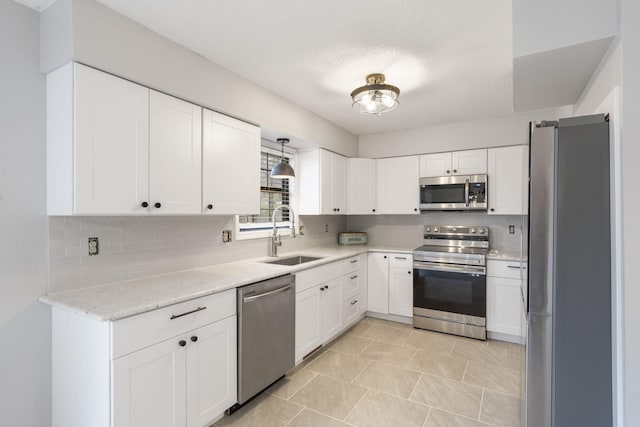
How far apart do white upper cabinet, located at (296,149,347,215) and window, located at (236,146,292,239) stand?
162 millimetres

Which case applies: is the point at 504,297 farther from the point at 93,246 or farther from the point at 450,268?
the point at 93,246

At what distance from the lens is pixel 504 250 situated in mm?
3859

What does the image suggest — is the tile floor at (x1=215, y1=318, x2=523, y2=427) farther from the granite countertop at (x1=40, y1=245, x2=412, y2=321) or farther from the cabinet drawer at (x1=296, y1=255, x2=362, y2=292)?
the granite countertop at (x1=40, y1=245, x2=412, y2=321)

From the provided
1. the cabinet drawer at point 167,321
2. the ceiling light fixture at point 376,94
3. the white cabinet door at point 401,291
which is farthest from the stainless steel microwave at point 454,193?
the cabinet drawer at point 167,321

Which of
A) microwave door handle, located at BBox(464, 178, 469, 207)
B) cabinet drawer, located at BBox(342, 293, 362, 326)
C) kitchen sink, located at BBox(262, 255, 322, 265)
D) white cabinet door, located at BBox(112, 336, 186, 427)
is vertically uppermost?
microwave door handle, located at BBox(464, 178, 469, 207)

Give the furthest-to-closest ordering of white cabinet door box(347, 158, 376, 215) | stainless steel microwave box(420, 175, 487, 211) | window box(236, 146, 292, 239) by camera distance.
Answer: white cabinet door box(347, 158, 376, 215) < stainless steel microwave box(420, 175, 487, 211) < window box(236, 146, 292, 239)

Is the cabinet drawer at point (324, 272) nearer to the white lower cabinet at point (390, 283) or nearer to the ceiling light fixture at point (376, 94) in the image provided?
the white lower cabinet at point (390, 283)

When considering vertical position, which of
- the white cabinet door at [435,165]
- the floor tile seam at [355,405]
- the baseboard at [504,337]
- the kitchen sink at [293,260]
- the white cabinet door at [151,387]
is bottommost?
the floor tile seam at [355,405]

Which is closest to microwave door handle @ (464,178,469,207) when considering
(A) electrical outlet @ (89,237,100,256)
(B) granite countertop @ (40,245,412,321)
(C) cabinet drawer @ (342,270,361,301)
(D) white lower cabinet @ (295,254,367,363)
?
(D) white lower cabinet @ (295,254,367,363)

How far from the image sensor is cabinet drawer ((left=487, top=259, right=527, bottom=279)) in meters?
3.35

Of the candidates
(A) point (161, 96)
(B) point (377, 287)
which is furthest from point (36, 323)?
(B) point (377, 287)

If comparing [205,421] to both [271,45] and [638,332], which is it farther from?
[271,45]

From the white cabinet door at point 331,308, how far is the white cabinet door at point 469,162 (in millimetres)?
2020

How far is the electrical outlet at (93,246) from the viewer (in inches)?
76.5
